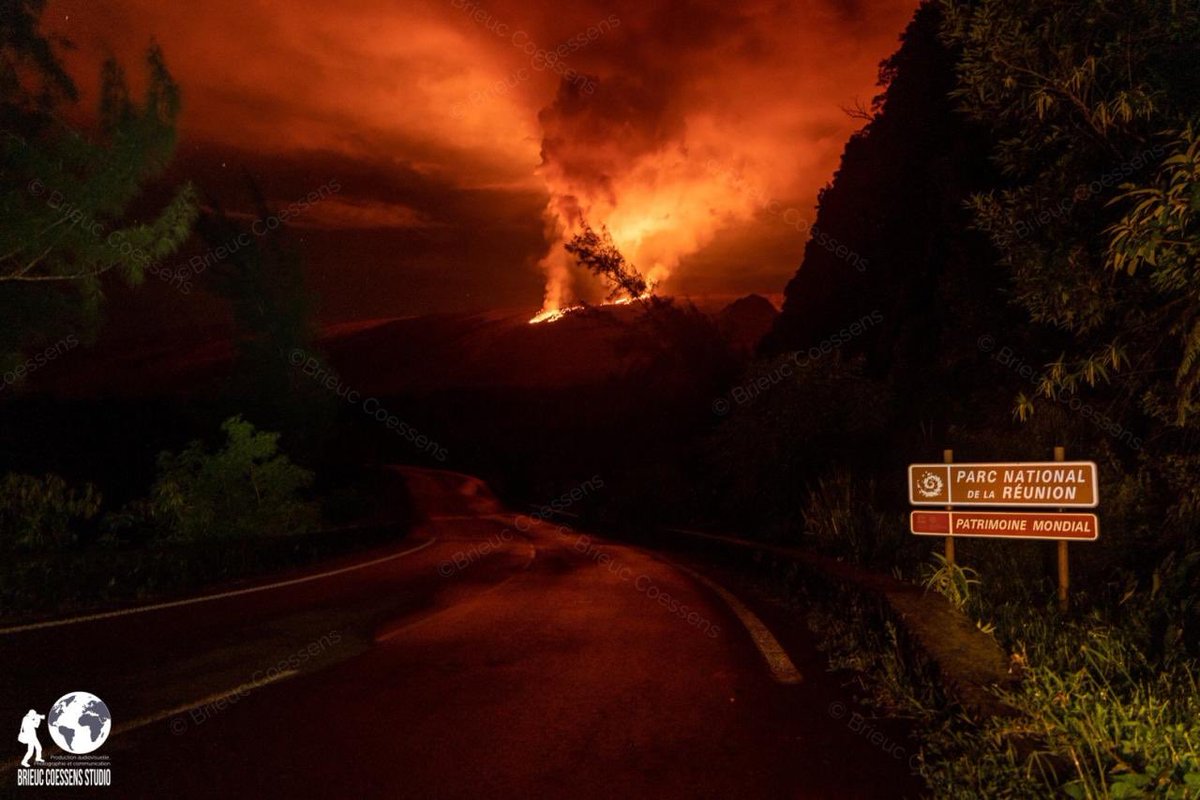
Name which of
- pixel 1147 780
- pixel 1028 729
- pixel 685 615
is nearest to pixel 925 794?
pixel 1028 729

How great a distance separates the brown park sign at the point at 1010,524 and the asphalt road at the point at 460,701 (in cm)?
178

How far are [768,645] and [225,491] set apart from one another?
18.4 m

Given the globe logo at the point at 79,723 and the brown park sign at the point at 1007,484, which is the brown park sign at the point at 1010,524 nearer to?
the brown park sign at the point at 1007,484

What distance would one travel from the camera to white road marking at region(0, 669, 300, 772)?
18.9 feet

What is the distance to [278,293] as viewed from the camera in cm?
3659

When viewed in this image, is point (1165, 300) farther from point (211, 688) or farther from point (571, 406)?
point (571, 406)

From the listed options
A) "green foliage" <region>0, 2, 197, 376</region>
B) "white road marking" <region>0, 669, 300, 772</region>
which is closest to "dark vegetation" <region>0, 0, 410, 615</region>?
"green foliage" <region>0, 2, 197, 376</region>

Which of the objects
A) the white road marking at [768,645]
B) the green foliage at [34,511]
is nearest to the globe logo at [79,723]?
the white road marking at [768,645]

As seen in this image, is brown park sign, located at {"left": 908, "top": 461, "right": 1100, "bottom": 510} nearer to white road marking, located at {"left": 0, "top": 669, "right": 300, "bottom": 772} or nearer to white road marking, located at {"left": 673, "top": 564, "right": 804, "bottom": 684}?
white road marking, located at {"left": 673, "top": 564, "right": 804, "bottom": 684}

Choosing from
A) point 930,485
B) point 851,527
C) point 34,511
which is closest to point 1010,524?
point 930,485

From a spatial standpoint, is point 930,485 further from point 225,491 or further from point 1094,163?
point 225,491

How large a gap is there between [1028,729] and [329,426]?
39.5 m

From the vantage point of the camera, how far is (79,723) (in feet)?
19.9

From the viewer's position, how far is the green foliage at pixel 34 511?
48.1 ft
